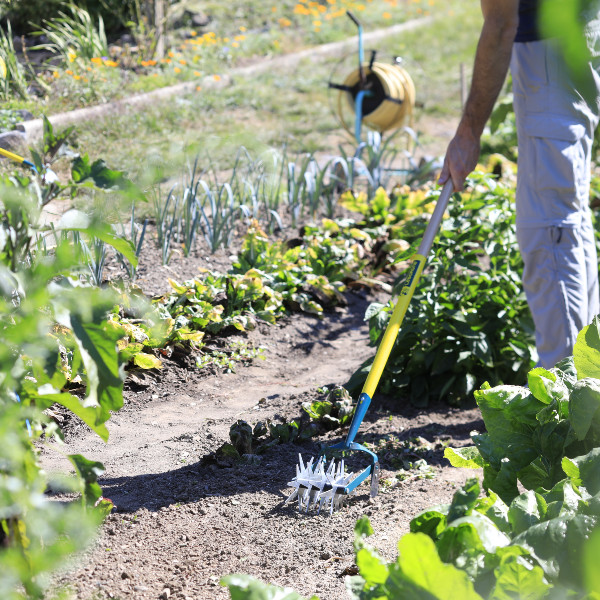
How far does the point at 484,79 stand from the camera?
252 cm

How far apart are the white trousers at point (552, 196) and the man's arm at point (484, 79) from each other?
16 cm

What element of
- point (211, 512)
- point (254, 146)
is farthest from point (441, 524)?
point (254, 146)

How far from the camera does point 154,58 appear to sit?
23.5ft

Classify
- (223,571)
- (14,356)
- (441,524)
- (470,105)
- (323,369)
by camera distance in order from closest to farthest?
(14,356) → (441,524) → (223,571) → (470,105) → (323,369)

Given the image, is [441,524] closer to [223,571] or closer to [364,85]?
[223,571]

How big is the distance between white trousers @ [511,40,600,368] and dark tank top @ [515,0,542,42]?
29mm

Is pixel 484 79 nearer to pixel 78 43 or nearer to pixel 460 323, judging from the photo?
pixel 460 323

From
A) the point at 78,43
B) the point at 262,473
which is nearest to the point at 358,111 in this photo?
the point at 78,43

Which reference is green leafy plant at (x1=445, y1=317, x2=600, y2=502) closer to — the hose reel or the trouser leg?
the trouser leg

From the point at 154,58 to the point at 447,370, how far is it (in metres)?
5.38

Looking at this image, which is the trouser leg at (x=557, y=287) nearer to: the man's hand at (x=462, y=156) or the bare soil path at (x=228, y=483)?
the man's hand at (x=462, y=156)

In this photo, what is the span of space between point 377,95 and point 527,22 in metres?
3.22

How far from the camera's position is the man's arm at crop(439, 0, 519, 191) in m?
2.40

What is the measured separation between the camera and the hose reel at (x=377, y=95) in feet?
18.5
